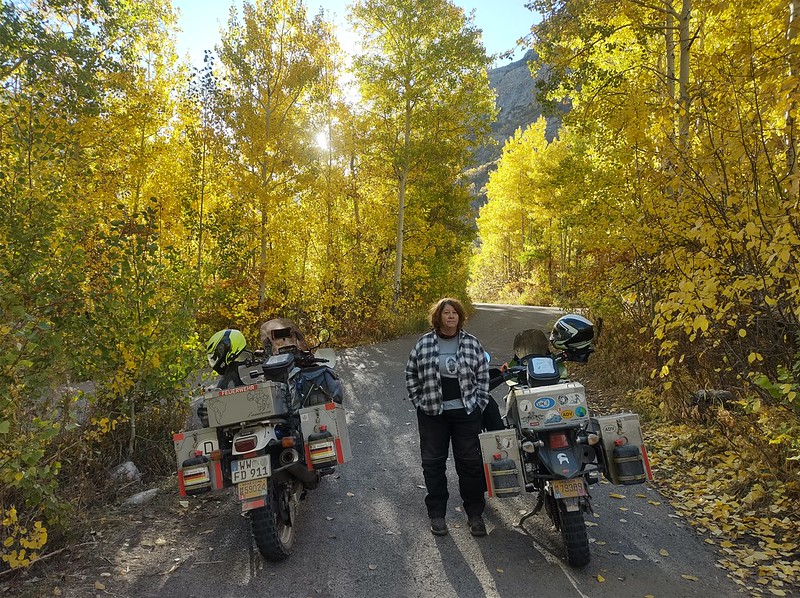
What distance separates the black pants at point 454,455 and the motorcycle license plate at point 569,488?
72 cm

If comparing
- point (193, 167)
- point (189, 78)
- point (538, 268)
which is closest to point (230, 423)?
point (193, 167)

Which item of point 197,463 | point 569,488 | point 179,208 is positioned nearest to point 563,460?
point 569,488

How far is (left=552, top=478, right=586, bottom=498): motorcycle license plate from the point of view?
3.26 meters

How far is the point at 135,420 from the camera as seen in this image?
520 cm

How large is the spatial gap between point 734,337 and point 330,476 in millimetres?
4675

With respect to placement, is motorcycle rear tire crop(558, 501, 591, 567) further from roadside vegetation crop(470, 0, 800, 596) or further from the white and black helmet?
the white and black helmet

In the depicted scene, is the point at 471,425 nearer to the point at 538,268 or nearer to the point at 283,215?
the point at 283,215

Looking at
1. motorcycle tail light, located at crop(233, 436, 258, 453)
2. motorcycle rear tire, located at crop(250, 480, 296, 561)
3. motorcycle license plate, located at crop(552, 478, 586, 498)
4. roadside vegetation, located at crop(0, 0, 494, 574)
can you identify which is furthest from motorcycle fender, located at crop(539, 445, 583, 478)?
roadside vegetation, located at crop(0, 0, 494, 574)

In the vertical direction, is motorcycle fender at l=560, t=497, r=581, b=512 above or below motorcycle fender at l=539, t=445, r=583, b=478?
below

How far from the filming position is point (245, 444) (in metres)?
3.50

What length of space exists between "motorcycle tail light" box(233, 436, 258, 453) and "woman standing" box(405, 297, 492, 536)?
1.23 m

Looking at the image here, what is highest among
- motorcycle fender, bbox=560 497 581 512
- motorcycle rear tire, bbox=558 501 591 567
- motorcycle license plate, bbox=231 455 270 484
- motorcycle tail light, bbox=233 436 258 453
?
motorcycle tail light, bbox=233 436 258 453

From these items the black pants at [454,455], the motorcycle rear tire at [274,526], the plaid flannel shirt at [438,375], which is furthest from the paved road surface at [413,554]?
the plaid flannel shirt at [438,375]

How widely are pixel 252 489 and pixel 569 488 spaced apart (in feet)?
6.98
